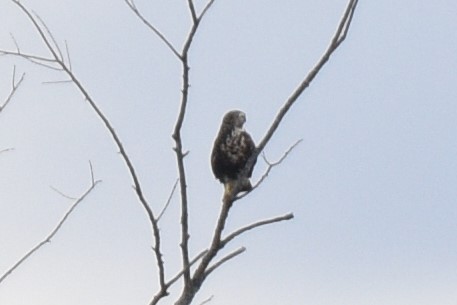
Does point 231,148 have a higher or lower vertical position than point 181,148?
lower

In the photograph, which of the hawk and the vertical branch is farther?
the hawk

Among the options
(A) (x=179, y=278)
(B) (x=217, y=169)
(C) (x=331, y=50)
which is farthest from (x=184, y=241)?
(B) (x=217, y=169)

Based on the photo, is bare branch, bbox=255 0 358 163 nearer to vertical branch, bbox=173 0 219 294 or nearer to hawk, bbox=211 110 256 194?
vertical branch, bbox=173 0 219 294

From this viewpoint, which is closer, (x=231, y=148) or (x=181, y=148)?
(x=181, y=148)

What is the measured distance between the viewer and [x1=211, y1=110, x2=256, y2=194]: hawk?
7.73m

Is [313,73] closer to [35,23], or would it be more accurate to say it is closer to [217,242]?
[217,242]

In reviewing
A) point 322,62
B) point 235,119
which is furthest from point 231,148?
point 322,62

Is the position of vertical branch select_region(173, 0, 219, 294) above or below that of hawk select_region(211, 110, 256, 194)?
above

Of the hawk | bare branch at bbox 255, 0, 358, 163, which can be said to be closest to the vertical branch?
bare branch at bbox 255, 0, 358, 163

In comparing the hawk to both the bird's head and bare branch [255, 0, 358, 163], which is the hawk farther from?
bare branch [255, 0, 358, 163]

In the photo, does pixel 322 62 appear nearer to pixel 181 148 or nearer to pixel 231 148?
pixel 181 148

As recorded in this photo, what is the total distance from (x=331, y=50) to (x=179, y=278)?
121cm

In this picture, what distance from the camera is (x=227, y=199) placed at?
5477 mm

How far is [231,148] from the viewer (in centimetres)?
781
